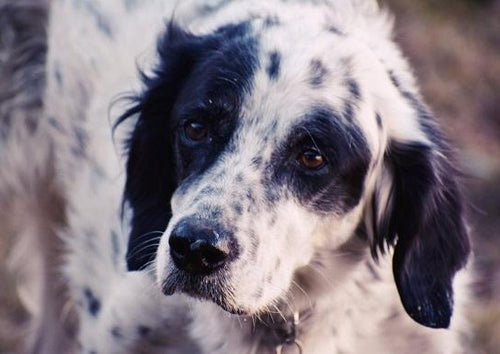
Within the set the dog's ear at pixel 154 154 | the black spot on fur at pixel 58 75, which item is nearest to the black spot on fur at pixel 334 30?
the dog's ear at pixel 154 154

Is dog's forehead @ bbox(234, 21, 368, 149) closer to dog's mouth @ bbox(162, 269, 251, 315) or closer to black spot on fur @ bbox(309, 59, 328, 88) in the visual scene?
black spot on fur @ bbox(309, 59, 328, 88)

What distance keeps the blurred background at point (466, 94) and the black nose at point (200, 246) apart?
1920mm

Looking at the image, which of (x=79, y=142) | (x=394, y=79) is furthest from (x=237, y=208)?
(x=79, y=142)

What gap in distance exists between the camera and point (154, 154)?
3.88 m

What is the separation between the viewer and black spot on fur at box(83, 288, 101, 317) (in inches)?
174

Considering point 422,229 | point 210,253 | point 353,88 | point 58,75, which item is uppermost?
point 353,88

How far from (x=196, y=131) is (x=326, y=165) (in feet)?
1.23

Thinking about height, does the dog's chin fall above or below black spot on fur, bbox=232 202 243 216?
below

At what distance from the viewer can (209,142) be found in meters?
3.50

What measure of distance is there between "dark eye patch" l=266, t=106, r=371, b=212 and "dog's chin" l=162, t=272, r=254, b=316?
0.31m

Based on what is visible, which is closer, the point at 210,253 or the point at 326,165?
the point at 210,253

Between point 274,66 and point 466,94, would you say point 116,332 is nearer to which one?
point 274,66

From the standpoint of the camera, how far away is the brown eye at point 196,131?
3527 millimetres

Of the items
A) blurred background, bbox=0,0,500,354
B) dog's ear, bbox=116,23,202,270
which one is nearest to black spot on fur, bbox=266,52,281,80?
dog's ear, bbox=116,23,202,270
